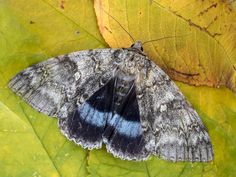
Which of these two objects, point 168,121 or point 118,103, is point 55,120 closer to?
point 118,103

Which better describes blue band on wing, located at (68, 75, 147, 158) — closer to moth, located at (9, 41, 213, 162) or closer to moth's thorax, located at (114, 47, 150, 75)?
moth, located at (9, 41, 213, 162)

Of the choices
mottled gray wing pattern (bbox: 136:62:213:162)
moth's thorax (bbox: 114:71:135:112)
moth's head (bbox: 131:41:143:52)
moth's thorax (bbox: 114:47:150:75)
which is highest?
moth's head (bbox: 131:41:143:52)

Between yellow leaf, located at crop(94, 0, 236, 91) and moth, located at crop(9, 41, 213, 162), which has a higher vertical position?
yellow leaf, located at crop(94, 0, 236, 91)

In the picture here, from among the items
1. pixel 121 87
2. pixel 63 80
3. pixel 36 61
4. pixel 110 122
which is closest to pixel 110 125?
pixel 110 122

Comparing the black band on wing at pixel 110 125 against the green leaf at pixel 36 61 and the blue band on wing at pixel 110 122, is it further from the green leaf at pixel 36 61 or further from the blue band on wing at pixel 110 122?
the green leaf at pixel 36 61

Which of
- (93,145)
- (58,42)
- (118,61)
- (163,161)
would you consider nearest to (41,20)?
(58,42)

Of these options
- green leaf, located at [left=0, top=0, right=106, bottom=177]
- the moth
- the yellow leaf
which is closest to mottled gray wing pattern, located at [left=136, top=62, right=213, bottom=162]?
the moth

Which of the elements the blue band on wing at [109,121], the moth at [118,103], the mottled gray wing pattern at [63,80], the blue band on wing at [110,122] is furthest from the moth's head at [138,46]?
the blue band on wing at [109,121]
